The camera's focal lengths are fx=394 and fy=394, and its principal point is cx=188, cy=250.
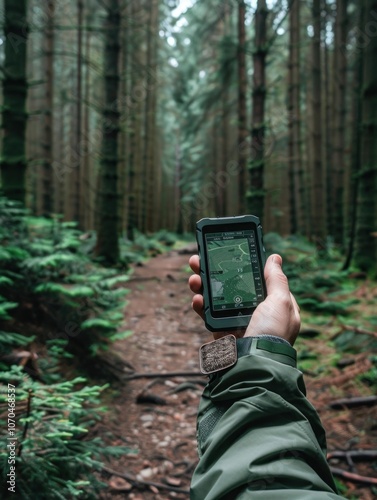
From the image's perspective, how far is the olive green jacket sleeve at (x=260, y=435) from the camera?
1103mm

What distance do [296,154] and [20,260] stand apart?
1354cm

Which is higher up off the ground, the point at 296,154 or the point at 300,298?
the point at 296,154

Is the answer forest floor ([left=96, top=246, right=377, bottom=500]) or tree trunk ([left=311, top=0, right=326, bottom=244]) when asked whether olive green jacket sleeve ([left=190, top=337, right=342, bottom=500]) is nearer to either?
forest floor ([left=96, top=246, right=377, bottom=500])

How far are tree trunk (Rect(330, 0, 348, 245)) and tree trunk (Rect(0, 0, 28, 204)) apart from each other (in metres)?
9.60

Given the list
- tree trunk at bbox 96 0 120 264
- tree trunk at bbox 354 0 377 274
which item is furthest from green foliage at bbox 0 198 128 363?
tree trunk at bbox 354 0 377 274

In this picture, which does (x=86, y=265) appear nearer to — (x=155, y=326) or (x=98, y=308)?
(x=98, y=308)

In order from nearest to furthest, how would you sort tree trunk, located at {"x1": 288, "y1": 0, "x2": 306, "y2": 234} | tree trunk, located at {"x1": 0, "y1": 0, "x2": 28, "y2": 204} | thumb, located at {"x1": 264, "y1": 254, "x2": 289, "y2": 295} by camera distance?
thumb, located at {"x1": 264, "y1": 254, "x2": 289, "y2": 295} < tree trunk, located at {"x1": 0, "y1": 0, "x2": 28, "y2": 204} < tree trunk, located at {"x1": 288, "y1": 0, "x2": 306, "y2": 234}

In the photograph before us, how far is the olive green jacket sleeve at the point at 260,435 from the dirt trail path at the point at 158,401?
2114 millimetres

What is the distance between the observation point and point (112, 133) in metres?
9.09

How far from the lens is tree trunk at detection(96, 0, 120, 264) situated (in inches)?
357

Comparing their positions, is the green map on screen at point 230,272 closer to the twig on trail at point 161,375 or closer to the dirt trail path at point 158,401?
the dirt trail path at point 158,401

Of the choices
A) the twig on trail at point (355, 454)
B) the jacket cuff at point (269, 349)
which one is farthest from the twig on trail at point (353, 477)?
the jacket cuff at point (269, 349)

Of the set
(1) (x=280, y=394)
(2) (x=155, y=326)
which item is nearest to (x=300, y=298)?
(2) (x=155, y=326)

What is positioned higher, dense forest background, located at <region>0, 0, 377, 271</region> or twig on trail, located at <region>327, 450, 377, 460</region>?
dense forest background, located at <region>0, 0, 377, 271</region>
